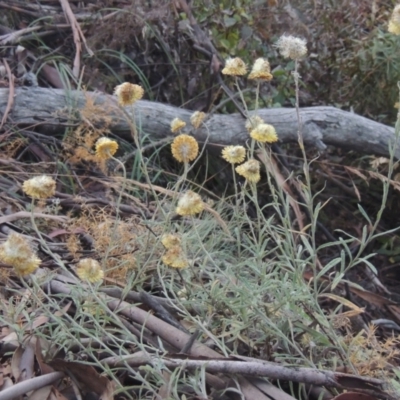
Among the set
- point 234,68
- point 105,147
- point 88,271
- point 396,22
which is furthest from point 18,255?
point 396,22

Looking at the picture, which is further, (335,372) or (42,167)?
(42,167)

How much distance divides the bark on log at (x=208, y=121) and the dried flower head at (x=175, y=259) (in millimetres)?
1207

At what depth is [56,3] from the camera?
3180 mm

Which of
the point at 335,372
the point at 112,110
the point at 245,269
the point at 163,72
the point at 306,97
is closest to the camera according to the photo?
the point at 335,372

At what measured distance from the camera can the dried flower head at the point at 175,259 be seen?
1.23m

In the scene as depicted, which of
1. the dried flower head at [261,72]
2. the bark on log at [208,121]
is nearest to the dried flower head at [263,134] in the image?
the dried flower head at [261,72]

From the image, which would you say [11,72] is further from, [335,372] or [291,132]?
[335,372]

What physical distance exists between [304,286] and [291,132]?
4.75ft

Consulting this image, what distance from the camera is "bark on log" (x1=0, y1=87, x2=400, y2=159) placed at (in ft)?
8.02

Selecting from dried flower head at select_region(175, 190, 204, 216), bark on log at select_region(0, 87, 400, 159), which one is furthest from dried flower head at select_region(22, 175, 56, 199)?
bark on log at select_region(0, 87, 400, 159)

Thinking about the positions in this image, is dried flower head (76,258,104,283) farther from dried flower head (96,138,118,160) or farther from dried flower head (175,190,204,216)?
dried flower head (96,138,118,160)

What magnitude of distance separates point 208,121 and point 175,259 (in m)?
1.43

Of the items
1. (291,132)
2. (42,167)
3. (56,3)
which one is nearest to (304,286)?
(42,167)

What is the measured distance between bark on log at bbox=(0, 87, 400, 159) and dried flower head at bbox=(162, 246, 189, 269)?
1.21 meters
